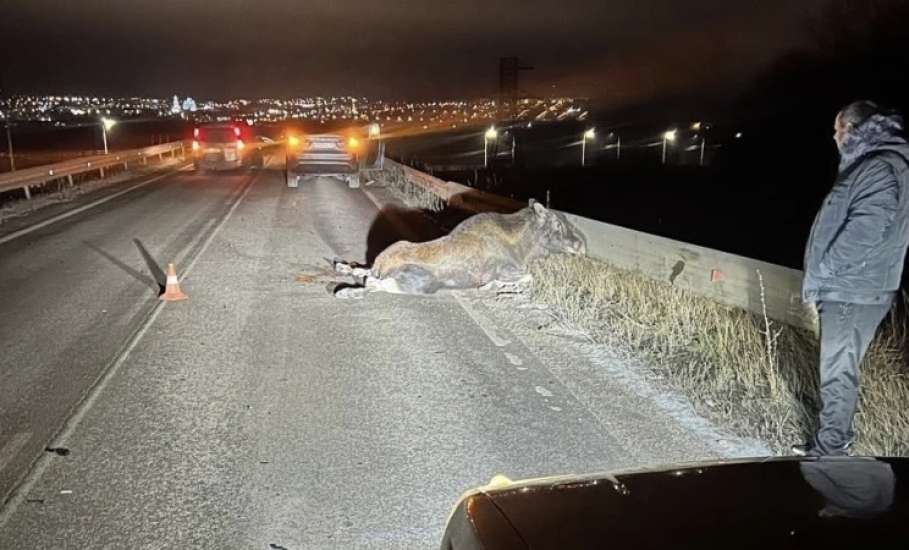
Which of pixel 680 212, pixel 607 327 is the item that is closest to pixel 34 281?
pixel 607 327

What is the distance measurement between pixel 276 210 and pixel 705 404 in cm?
1391

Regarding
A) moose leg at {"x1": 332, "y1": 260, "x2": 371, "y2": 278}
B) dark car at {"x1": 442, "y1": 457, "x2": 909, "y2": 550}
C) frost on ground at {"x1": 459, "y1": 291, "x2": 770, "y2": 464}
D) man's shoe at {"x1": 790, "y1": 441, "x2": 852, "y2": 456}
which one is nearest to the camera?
dark car at {"x1": 442, "y1": 457, "x2": 909, "y2": 550}

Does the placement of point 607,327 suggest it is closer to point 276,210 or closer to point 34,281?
point 34,281

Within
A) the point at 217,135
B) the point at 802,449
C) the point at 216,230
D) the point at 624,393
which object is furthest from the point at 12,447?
the point at 217,135

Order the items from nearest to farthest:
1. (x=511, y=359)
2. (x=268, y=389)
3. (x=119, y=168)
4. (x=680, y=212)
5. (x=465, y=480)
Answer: (x=465, y=480) < (x=268, y=389) < (x=511, y=359) < (x=680, y=212) < (x=119, y=168)

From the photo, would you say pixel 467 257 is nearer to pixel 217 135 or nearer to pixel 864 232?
pixel 864 232

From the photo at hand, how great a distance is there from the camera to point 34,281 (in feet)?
32.7

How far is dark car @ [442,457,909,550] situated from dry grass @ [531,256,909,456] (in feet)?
8.41

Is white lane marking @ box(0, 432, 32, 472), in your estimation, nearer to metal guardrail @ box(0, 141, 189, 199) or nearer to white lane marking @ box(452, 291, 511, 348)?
white lane marking @ box(452, 291, 511, 348)

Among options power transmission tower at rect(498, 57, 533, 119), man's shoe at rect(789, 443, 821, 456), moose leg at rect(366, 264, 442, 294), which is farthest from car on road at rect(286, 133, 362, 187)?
power transmission tower at rect(498, 57, 533, 119)

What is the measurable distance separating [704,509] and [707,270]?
226 inches

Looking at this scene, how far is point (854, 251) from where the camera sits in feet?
13.6

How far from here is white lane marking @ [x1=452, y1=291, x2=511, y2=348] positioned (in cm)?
736

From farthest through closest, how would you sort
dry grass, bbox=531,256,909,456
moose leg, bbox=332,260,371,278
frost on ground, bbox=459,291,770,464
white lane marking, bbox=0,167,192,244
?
white lane marking, bbox=0,167,192,244
moose leg, bbox=332,260,371,278
dry grass, bbox=531,256,909,456
frost on ground, bbox=459,291,770,464
